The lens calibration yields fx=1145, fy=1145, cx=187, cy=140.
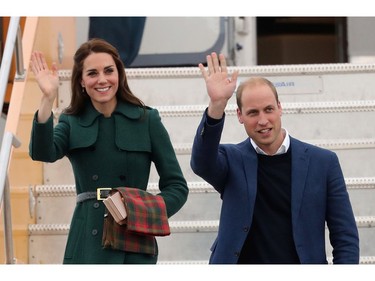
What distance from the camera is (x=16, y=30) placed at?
5340 mm

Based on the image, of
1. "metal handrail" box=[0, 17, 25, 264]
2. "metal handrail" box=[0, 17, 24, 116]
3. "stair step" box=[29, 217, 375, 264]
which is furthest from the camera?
"stair step" box=[29, 217, 375, 264]

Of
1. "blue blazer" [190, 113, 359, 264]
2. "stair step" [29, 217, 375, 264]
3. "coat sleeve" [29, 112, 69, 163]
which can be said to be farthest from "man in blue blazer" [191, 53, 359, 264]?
"stair step" [29, 217, 375, 264]

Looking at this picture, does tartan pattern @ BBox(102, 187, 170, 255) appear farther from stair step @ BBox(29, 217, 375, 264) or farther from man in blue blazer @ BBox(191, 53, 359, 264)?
stair step @ BBox(29, 217, 375, 264)

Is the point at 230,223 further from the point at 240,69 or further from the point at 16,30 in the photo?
the point at 240,69

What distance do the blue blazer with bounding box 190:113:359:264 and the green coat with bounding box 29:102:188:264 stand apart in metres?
0.15

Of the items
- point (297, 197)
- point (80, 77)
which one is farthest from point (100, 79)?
point (297, 197)

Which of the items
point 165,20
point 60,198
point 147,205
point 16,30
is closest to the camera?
point 147,205

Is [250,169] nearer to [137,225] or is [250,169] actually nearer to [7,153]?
[137,225]

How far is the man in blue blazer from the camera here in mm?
4051

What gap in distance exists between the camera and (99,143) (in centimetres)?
424

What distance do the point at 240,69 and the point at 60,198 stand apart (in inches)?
50.9

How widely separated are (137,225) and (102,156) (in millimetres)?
350

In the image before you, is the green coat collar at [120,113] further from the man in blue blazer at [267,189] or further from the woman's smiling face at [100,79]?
the man in blue blazer at [267,189]

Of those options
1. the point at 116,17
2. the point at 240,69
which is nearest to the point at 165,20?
the point at 116,17
